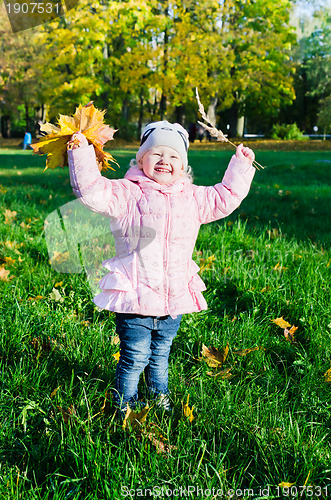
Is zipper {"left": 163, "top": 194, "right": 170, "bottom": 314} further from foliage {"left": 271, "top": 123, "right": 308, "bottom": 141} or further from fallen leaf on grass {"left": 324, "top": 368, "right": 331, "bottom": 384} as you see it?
foliage {"left": 271, "top": 123, "right": 308, "bottom": 141}

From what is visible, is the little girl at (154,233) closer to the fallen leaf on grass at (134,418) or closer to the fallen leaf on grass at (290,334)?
the fallen leaf on grass at (134,418)

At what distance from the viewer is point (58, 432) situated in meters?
1.83

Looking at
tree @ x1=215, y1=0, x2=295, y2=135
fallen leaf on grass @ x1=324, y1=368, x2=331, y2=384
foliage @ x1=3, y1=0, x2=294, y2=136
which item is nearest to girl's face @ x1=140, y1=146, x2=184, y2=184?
fallen leaf on grass @ x1=324, y1=368, x2=331, y2=384

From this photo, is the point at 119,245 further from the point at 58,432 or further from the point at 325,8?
the point at 325,8

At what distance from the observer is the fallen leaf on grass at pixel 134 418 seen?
Answer: 1868mm

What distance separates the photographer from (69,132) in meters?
1.68

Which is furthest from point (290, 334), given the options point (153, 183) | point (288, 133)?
point (288, 133)

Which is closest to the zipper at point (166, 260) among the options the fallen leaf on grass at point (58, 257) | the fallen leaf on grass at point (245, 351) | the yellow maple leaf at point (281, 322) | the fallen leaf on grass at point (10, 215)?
the fallen leaf on grass at point (245, 351)

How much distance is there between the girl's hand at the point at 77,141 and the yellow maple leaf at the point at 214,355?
4.44 feet

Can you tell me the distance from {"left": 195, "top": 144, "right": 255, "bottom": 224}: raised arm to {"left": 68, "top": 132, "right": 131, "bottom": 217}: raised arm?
1.39 feet

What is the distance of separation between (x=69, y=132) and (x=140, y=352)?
3.29 ft

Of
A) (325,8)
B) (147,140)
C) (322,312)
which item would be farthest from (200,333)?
(325,8)

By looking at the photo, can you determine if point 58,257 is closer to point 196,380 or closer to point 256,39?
point 196,380

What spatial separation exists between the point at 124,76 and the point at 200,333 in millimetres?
17259
